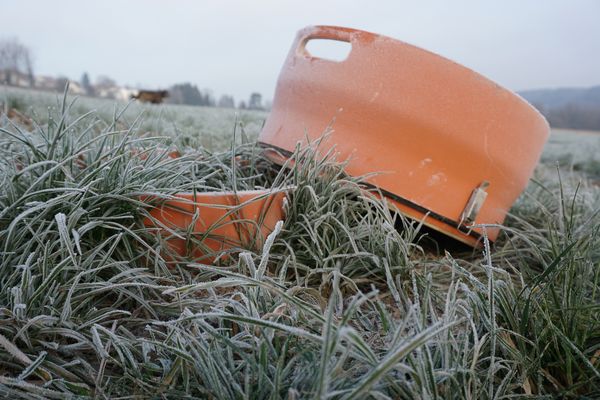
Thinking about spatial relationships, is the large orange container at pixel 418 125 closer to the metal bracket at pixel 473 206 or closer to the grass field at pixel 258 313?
the metal bracket at pixel 473 206

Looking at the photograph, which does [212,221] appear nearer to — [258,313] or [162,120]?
[258,313]

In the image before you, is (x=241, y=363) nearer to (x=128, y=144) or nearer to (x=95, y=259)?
(x=95, y=259)

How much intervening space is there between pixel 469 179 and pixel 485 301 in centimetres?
73

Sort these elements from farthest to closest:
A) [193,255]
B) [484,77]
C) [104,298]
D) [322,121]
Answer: [322,121] < [484,77] < [193,255] < [104,298]

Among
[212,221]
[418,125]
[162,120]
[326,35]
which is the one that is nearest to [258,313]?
[212,221]

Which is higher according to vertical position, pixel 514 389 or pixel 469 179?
pixel 469 179

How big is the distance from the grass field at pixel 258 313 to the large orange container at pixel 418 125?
7.6 inches

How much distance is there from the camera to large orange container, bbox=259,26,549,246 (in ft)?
4.91

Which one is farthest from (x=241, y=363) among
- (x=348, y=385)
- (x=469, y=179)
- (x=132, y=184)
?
(x=469, y=179)

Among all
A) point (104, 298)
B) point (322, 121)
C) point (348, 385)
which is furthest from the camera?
point (322, 121)

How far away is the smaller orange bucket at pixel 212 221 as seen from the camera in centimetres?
121

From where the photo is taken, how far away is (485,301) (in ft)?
3.11

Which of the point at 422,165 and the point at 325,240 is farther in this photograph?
the point at 422,165

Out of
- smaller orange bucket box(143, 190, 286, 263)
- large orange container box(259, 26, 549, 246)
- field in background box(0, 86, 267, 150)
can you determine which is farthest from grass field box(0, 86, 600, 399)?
field in background box(0, 86, 267, 150)
